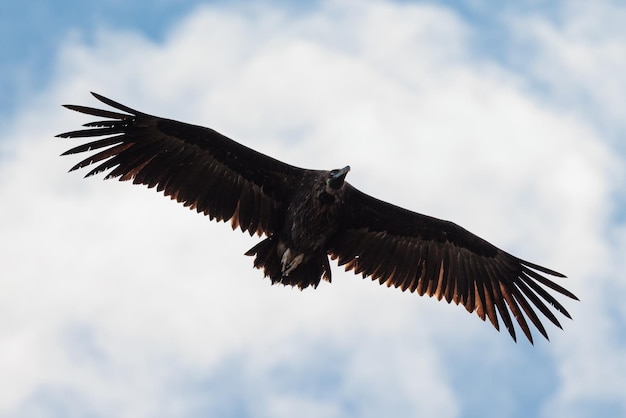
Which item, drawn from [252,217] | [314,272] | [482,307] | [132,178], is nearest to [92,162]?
[132,178]

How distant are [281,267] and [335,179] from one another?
147 centimetres

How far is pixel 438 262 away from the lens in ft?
60.3

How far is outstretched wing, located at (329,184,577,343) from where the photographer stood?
18000mm

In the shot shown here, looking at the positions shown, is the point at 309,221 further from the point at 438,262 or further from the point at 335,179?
the point at 438,262

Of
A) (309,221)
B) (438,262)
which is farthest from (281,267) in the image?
(438,262)

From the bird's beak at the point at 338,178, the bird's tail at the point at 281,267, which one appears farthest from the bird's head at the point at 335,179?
the bird's tail at the point at 281,267

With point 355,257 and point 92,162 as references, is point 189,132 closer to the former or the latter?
point 92,162

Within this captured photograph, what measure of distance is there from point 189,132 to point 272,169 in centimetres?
127

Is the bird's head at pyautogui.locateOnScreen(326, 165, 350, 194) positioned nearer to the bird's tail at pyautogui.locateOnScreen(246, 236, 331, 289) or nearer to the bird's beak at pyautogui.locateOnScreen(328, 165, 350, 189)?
the bird's beak at pyautogui.locateOnScreen(328, 165, 350, 189)

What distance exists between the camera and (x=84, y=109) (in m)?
16.5

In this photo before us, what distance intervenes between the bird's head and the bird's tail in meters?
1.08

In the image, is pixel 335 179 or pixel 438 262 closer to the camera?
pixel 335 179

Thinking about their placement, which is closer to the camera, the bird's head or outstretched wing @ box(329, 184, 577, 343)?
the bird's head

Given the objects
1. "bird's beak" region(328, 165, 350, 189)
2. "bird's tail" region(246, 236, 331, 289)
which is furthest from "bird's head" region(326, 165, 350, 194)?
"bird's tail" region(246, 236, 331, 289)
